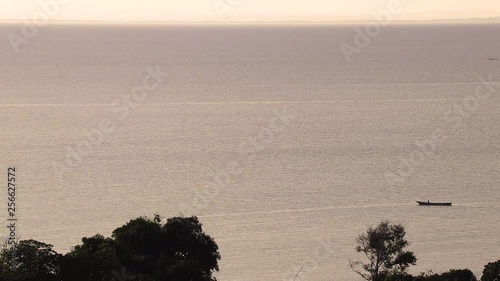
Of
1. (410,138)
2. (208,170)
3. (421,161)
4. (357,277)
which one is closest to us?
(357,277)

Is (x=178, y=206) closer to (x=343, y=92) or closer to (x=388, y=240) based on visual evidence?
(x=388, y=240)

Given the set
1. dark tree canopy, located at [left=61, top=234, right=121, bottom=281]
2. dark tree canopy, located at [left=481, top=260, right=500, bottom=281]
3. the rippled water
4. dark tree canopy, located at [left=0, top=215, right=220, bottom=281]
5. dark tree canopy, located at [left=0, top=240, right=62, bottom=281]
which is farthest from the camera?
the rippled water

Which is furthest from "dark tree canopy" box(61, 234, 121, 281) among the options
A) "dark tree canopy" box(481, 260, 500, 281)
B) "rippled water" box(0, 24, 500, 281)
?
"rippled water" box(0, 24, 500, 281)

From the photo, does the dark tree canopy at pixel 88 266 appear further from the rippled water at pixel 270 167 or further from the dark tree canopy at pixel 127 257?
the rippled water at pixel 270 167

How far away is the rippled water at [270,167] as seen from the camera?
63.3 meters

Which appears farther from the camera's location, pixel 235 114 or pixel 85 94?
pixel 85 94

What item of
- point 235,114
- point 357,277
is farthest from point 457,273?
point 235,114

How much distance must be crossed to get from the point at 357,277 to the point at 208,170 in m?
35.8

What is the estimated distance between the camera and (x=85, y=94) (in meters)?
154

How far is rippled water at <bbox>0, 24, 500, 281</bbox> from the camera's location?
6334 cm

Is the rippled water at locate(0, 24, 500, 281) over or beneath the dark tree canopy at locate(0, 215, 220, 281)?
over

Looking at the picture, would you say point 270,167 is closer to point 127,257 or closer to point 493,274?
point 493,274

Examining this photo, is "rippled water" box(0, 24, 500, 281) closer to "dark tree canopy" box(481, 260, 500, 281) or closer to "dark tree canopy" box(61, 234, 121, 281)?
"dark tree canopy" box(481, 260, 500, 281)

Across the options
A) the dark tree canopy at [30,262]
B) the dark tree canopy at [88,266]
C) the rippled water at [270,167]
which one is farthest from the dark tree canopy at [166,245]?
the rippled water at [270,167]
